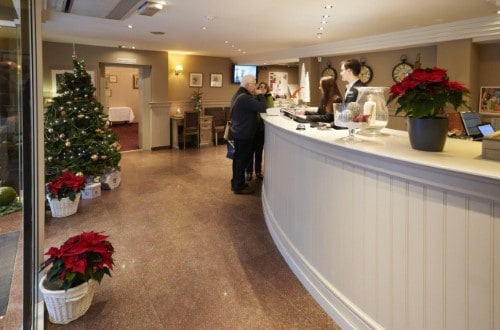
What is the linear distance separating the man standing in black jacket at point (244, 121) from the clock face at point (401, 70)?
2.66 meters

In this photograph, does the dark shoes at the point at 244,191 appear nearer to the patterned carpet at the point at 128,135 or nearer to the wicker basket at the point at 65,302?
the wicker basket at the point at 65,302

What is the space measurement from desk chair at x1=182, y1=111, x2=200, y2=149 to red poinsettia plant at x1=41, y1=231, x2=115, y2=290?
21.6 feet

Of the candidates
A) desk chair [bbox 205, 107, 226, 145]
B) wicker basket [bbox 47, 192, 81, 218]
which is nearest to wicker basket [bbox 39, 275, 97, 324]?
wicker basket [bbox 47, 192, 81, 218]

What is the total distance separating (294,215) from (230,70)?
7.89 meters

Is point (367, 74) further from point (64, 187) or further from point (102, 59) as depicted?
point (102, 59)

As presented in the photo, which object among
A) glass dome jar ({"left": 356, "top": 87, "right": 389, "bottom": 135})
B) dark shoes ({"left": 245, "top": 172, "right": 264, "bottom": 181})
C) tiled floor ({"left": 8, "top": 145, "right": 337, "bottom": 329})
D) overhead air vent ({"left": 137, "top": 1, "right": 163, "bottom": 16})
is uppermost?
overhead air vent ({"left": 137, "top": 1, "right": 163, "bottom": 16})

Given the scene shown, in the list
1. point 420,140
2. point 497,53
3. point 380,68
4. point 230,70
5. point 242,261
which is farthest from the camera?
point 230,70

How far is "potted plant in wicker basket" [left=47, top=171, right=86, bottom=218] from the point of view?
13.2 feet

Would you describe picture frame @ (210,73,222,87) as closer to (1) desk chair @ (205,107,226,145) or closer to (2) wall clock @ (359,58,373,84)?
(1) desk chair @ (205,107,226,145)

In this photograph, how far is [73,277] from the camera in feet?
7.01

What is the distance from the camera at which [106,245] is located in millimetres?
2383

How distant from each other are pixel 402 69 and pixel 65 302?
Result: 5914 mm

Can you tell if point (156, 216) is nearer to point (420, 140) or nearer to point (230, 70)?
point (420, 140)

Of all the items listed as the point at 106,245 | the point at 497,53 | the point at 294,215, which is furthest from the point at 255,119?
the point at 497,53
